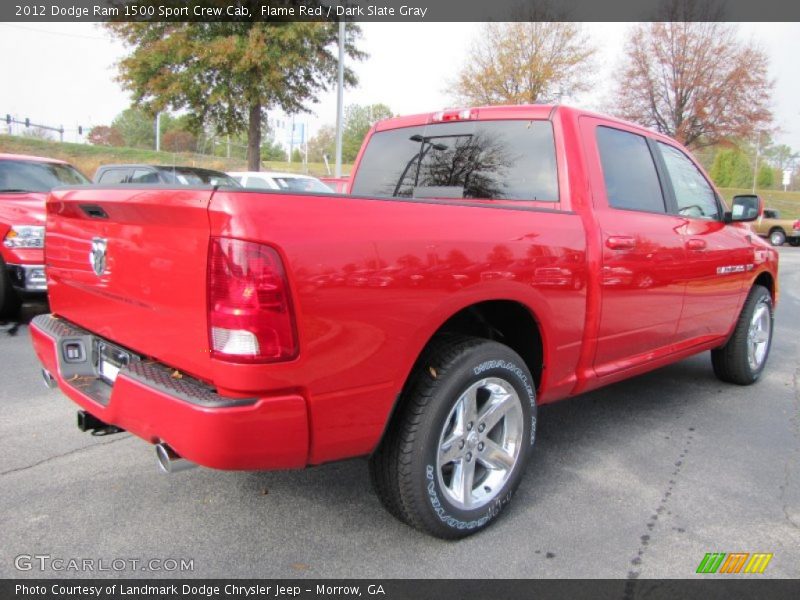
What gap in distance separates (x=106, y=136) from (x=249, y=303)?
68.4 meters

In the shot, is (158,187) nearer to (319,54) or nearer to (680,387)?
(680,387)

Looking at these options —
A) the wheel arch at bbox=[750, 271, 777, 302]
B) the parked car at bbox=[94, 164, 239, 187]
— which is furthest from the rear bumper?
the parked car at bbox=[94, 164, 239, 187]

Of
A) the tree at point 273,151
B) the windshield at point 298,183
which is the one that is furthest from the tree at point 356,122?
the windshield at point 298,183

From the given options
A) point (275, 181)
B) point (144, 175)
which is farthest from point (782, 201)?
point (144, 175)

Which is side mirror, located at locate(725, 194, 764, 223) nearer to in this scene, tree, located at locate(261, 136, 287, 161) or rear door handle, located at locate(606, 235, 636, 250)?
rear door handle, located at locate(606, 235, 636, 250)

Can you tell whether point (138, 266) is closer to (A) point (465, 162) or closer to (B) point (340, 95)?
(A) point (465, 162)

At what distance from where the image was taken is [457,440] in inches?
99.7

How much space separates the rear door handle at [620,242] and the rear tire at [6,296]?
5.70 meters

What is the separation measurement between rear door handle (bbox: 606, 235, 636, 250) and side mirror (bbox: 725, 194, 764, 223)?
1.63 meters

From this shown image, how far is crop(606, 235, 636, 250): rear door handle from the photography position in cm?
312

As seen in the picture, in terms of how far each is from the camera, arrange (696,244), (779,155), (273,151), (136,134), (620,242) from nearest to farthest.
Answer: (620,242), (696,244), (136,134), (273,151), (779,155)

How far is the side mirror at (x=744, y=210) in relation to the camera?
447 centimetres

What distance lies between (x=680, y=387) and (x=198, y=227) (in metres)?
4.24

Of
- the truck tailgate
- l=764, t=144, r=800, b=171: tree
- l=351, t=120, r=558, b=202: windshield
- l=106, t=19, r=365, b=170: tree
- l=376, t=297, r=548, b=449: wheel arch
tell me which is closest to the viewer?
the truck tailgate
